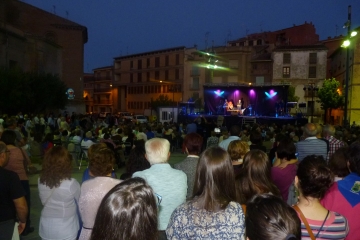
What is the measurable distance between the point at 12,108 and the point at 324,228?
89.0 ft

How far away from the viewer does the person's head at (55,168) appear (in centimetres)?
354

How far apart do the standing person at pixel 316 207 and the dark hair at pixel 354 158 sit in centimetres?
69

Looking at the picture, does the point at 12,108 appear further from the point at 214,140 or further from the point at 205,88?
the point at 214,140

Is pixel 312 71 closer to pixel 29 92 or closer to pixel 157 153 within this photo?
pixel 29 92

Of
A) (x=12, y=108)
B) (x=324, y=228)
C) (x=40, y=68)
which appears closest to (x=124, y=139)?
(x=324, y=228)

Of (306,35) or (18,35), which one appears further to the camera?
(306,35)

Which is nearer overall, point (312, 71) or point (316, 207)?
point (316, 207)

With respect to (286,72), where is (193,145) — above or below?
below

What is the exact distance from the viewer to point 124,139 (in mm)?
11469

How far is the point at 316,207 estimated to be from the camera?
Result: 2479 mm

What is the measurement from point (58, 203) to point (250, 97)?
88.6 feet

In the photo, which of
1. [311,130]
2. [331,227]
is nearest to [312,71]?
[311,130]

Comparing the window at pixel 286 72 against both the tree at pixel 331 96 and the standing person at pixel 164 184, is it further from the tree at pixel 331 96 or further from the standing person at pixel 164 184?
the standing person at pixel 164 184

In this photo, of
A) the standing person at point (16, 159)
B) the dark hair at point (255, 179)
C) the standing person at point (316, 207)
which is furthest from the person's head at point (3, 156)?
the standing person at point (316, 207)
